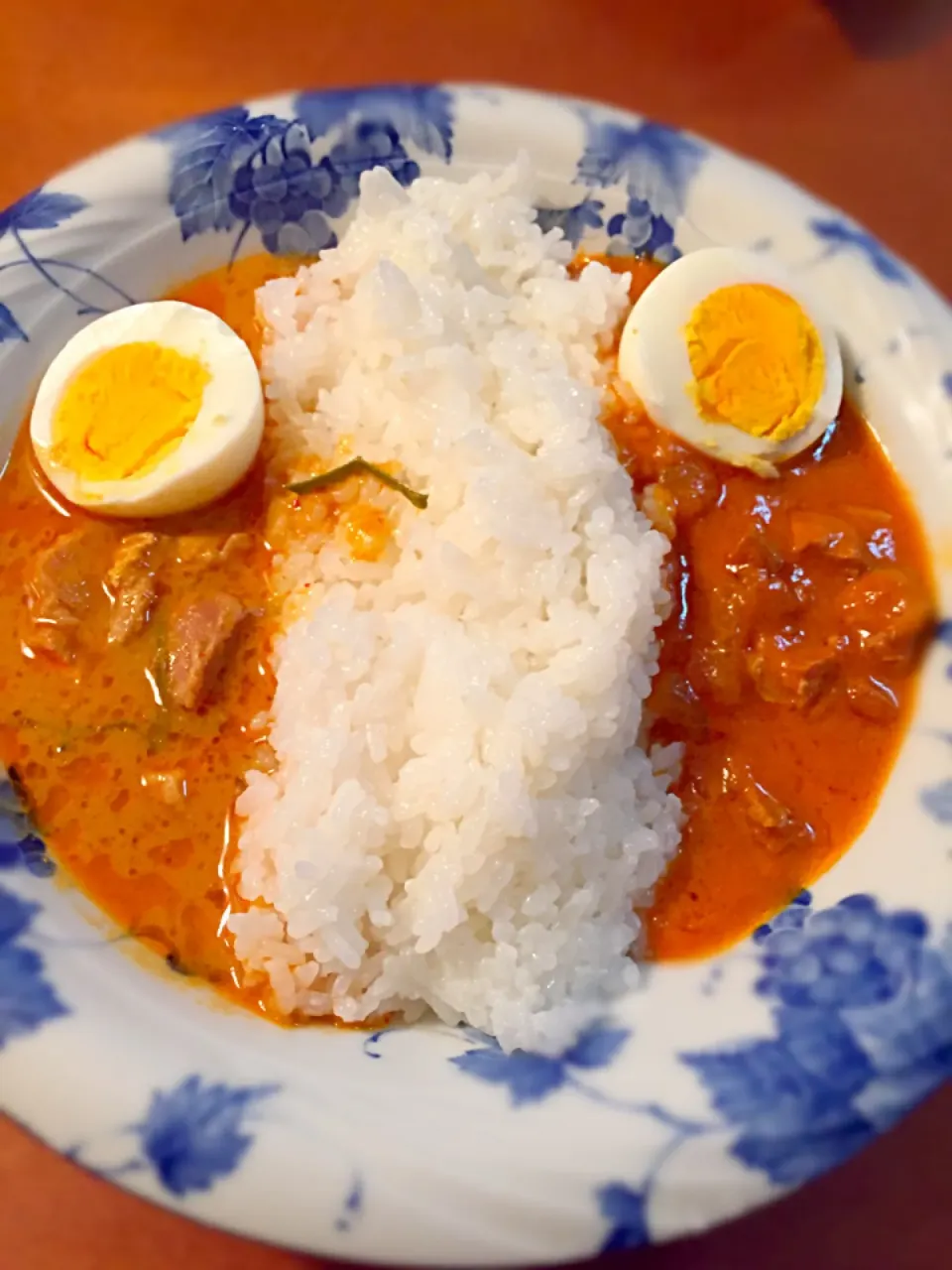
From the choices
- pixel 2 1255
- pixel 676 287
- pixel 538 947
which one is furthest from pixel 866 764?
pixel 2 1255

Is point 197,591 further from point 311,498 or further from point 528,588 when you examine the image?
point 528,588

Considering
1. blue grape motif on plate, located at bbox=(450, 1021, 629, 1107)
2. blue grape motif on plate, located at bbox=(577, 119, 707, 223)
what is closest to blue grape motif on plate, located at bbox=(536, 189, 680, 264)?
blue grape motif on plate, located at bbox=(577, 119, 707, 223)

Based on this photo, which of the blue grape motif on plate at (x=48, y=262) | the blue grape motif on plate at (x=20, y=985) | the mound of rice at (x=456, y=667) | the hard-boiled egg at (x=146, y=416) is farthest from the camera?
the blue grape motif on plate at (x=48, y=262)

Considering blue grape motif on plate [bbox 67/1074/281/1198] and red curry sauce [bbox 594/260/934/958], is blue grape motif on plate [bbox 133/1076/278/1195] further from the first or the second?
red curry sauce [bbox 594/260/934/958]

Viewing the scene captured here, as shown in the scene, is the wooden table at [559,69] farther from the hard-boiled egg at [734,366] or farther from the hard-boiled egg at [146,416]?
the hard-boiled egg at [146,416]

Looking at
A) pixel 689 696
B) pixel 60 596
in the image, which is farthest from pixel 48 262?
pixel 689 696

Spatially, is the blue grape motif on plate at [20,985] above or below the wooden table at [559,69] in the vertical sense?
below

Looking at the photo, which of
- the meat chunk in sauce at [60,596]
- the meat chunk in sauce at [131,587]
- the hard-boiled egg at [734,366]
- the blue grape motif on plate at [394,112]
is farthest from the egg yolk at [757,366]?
the meat chunk in sauce at [60,596]

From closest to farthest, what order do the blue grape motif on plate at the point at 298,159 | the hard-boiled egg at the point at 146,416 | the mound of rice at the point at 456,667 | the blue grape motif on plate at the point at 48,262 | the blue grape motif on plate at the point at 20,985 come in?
the blue grape motif on plate at the point at 20,985
the mound of rice at the point at 456,667
the hard-boiled egg at the point at 146,416
the blue grape motif on plate at the point at 48,262
the blue grape motif on plate at the point at 298,159
